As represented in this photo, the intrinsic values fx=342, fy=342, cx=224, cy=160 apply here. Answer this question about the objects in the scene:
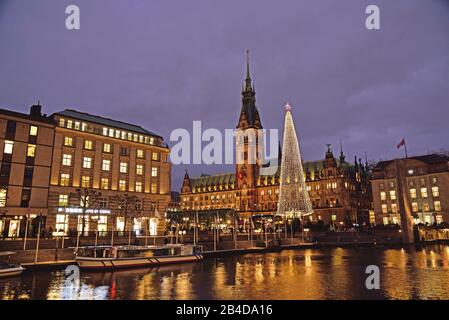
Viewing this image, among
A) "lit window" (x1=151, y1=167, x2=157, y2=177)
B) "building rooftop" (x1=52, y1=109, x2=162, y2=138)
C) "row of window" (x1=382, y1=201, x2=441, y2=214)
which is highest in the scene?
"building rooftop" (x1=52, y1=109, x2=162, y2=138)

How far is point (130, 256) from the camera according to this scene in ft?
172

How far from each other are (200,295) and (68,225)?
53.0 metres

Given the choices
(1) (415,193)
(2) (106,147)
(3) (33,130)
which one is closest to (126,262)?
(3) (33,130)

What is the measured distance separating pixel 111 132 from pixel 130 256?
43855 mm

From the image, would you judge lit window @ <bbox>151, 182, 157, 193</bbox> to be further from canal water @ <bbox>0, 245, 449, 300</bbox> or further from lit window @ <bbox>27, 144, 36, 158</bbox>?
canal water @ <bbox>0, 245, 449, 300</bbox>

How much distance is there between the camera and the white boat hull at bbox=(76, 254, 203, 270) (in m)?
47.2

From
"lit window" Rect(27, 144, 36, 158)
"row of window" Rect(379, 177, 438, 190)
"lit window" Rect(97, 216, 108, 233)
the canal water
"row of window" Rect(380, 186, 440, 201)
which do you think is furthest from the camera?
"row of window" Rect(379, 177, 438, 190)

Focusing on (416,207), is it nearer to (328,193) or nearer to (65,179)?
(328,193)

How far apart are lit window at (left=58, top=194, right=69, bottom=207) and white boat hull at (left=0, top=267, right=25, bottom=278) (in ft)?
115

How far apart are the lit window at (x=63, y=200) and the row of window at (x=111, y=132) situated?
16179 millimetres

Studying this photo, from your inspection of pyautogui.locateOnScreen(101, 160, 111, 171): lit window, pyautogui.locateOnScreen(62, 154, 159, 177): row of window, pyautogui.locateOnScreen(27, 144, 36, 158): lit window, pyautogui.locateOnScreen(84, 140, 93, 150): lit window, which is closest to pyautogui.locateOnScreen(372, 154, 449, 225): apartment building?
pyautogui.locateOnScreen(62, 154, 159, 177): row of window

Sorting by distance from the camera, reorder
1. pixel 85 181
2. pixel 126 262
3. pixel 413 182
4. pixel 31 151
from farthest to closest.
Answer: pixel 413 182, pixel 85 181, pixel 31 151, pixel 126 262
